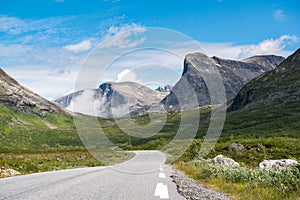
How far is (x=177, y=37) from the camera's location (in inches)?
760

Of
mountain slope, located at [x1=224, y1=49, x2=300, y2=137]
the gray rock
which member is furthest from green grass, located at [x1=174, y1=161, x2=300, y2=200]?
mountain slope, located at [x1=224, y1=49, x2=300, y2=137]

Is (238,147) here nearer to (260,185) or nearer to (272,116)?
(260,185)

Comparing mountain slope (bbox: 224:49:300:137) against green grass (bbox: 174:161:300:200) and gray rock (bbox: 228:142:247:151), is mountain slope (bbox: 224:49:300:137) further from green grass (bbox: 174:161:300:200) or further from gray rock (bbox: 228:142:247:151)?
green grass (bbox: 174:161:300:200)

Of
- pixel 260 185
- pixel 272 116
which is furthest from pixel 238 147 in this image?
pixel 272 116

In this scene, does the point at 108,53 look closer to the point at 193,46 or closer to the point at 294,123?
the point at 193,46

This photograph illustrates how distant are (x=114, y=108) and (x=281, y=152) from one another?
134ft

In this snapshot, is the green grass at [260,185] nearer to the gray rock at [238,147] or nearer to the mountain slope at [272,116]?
the gray rock at [238,147]

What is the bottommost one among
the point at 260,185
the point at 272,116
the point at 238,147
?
the point at 238,147

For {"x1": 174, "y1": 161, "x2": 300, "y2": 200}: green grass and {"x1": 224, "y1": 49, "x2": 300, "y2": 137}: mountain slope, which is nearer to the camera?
{"x1": 174, "y1": 161, "x2": 300, "y2": 200}: green grass

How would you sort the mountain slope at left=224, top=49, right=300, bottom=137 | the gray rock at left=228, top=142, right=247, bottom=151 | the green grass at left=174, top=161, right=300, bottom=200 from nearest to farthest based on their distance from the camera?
the green grass at left=174, top=161, right=300, bottom=200, the gray rock at left=228, top=142, right=247, bottom=151, the mountain slope at left=224, top=49, right=300, bottom=137

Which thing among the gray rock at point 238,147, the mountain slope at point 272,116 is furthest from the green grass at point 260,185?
the mountain slope at point 272,116

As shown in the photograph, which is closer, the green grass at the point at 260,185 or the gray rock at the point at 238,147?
the green grass at the point at 260,185

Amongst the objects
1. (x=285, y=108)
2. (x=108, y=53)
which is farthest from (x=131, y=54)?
(x=285, y=108)

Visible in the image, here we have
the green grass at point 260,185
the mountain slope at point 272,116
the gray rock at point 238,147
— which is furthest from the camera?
the mountain slope at point 272,116
